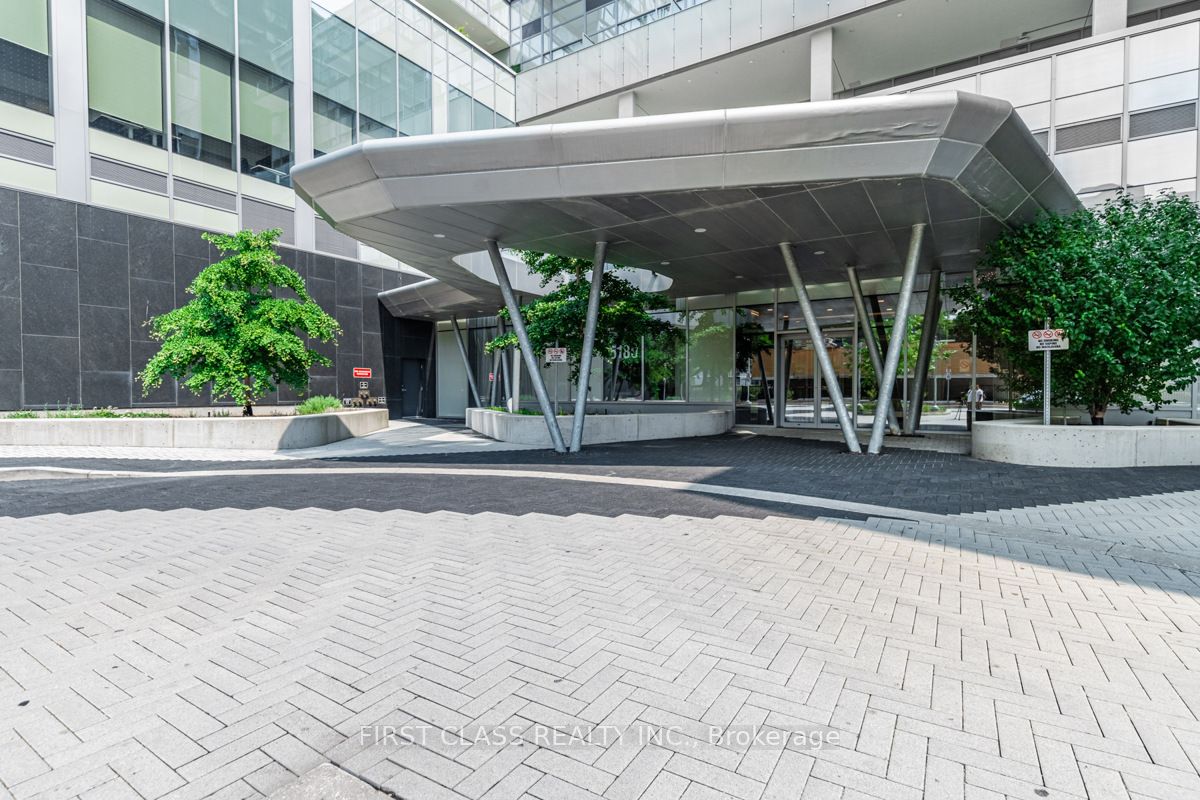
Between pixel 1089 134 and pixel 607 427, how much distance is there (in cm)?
1615

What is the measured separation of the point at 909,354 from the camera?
1942cm

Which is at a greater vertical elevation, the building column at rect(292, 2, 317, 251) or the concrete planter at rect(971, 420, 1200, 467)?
the building column at rect(292, 2, 317, 251)

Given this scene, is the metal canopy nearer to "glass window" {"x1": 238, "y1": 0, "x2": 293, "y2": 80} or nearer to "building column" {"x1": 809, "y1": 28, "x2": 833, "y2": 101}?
"building column" {"x1": 809, "y1": 28, "x2": 833, "y2": 101}

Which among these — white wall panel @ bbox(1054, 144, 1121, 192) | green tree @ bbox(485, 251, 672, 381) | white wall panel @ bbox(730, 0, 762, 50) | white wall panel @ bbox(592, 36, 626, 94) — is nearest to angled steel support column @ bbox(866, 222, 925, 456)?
green tree @ bbox(485, 251, 672, 381)

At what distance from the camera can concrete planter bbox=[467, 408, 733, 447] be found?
16266 millimetres

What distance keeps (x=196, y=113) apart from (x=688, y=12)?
60.3 feet

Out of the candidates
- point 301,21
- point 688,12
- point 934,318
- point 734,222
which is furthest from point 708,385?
point 301,21

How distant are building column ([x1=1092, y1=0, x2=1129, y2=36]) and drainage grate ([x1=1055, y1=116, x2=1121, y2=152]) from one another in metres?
3.35

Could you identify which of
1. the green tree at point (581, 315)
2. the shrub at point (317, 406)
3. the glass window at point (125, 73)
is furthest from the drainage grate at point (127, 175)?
the green tree at point (581, 315)

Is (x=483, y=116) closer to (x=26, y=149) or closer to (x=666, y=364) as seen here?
(x=666, y=364)

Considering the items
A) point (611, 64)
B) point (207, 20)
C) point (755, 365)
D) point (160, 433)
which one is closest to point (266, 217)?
point (207, 20)

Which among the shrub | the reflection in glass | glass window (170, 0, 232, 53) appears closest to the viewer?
the shrub

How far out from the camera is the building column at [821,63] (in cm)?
2125

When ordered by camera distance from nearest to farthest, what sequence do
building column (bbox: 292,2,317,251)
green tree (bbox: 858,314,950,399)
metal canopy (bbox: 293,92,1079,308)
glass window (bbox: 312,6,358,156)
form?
1. metal canopy (bbox: 293,92,1079,308)
2. green tree (bbox: 858,314,950,399)
3. building column (bbox: 292,2,317,251)
4. glass window (bbox: 312,6,358,156)
